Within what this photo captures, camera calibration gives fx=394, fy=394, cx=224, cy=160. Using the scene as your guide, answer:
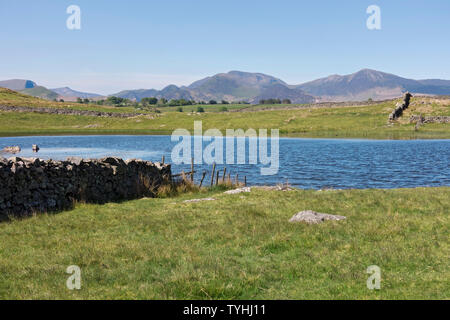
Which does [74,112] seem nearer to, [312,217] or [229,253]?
[312,217]

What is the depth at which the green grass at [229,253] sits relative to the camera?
9703 millimetres

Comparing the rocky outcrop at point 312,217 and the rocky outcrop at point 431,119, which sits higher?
the rocky outcrop at point 431,119

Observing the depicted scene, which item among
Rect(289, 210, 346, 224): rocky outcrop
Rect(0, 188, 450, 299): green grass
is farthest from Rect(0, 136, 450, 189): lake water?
Rect(289, 210, 346, 224): rocky outcrop

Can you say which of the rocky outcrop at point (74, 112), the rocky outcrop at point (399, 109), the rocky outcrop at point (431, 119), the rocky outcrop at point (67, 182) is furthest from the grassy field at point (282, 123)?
the rocky outcrop at point (67, 182)

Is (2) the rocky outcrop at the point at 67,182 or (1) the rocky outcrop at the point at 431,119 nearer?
(2) the rocky outcrop at the point at 67,182

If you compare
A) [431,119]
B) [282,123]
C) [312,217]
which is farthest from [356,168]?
[282,123]

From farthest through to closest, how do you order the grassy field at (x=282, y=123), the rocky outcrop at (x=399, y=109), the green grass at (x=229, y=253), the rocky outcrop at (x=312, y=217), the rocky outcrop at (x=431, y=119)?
the rocky outcrop at (x=399, y=109) → the rocky outcrop at (x=431, y=119) → the grassy field at (x=282, y=123) → the rocky outcrop at (x=312, y=217) → the green grass at (x=229, y=253)

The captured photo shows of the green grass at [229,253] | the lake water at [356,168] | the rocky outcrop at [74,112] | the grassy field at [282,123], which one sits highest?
the rocky outcrop at [74,112]

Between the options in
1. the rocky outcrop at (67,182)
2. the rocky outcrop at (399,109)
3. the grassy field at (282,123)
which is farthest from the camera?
the rocky outcrop at (399,109)

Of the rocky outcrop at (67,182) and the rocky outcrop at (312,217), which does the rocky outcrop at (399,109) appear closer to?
the rocky outcrop at (67,182)

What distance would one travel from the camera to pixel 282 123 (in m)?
127

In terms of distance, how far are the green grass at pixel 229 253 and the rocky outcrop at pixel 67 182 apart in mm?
1770
